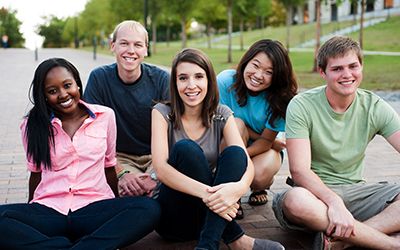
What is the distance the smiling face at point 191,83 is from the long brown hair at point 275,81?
30.8 inches

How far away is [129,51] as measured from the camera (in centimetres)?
351

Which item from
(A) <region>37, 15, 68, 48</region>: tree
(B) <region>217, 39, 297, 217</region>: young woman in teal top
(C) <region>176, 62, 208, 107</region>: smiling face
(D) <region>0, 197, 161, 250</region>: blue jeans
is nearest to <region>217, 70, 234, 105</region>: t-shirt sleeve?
(B) <region>217, 39, 297, 217</region>: young woman in teal top

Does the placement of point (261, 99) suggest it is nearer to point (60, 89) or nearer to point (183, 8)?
point (60, 89)

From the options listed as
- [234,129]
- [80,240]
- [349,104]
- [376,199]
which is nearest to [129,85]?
[234,129]

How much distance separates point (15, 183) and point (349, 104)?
144 inches

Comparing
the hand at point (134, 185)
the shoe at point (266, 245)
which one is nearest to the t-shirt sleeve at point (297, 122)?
the shoe at point (266, 245)

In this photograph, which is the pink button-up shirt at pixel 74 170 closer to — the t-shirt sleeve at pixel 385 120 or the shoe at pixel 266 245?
the shoe at pixel 266 245

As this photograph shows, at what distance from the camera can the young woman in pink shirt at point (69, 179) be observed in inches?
95.7

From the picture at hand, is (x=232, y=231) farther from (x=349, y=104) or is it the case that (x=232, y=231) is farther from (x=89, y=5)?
(x=89, y=5)

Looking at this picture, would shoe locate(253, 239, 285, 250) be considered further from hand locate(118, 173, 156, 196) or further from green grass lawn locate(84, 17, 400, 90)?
green grass lawn locate(84, 17, 400, 90)

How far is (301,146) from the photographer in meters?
2.84

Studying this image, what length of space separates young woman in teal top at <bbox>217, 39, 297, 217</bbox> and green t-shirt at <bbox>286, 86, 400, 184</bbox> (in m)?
0.53

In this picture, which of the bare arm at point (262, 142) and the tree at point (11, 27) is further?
the tree at point (11, 27)

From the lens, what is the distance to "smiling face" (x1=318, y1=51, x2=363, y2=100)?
2.80 m
